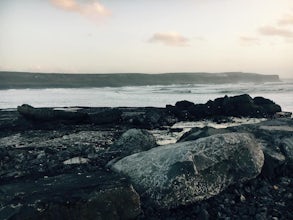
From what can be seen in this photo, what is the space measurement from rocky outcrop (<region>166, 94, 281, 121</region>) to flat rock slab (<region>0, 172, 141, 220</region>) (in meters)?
13.5

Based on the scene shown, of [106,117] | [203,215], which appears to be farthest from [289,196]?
[106,117]

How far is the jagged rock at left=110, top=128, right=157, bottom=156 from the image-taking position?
885 cm

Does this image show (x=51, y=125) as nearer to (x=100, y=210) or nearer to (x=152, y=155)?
(x=152, y=155)

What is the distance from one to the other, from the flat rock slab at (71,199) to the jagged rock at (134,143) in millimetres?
2905

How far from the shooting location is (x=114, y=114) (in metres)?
17.3

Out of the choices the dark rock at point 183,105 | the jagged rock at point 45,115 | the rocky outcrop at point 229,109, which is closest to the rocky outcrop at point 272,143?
the jagged rock at point 45,115

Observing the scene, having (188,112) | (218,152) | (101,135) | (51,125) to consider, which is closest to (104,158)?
(218,152)

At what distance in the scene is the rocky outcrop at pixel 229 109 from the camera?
1948cm

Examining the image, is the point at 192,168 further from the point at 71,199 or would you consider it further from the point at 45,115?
the point at 45,115

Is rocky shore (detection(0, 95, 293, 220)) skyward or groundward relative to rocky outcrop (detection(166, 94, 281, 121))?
skyward

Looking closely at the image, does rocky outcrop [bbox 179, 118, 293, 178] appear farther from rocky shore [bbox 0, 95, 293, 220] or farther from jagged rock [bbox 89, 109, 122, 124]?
jagged rock [bbox 89, 109, 122, 124]

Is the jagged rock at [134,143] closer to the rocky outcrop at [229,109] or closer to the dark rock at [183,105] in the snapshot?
the rocky outcrop at [229,109]

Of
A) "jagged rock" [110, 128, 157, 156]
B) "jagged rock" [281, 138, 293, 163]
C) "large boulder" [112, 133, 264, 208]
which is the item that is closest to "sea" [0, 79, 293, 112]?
"jagged rock" [281, 138, 293, 163]

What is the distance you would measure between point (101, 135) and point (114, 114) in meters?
3.78
